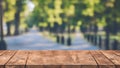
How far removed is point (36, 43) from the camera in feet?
15.9

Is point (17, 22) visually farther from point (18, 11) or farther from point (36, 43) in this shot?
point (36, 43)

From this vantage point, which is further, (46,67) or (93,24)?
(93,24)

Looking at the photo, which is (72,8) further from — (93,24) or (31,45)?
(31,45)

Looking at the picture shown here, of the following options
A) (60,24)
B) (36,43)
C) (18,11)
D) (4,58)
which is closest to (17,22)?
(18,11)

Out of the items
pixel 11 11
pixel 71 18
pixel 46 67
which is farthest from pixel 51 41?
pixel 46 67

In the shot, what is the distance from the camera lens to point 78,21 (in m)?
4.84

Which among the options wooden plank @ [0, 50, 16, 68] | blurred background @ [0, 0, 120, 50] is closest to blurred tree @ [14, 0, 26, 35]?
blurred background @ [0, 0, 120, 50]

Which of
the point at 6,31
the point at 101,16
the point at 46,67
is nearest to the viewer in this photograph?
the point at 46,67

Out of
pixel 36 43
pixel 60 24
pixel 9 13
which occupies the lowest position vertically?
pixel 36 43

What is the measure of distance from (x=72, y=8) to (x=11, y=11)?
98 centimetres

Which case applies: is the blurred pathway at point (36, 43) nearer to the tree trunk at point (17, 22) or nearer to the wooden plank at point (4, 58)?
the tree trunk at point (17, 22)

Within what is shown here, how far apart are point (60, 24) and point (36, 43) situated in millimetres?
501

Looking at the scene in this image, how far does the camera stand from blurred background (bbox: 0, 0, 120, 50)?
4.64 m

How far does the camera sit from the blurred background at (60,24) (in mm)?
4645
